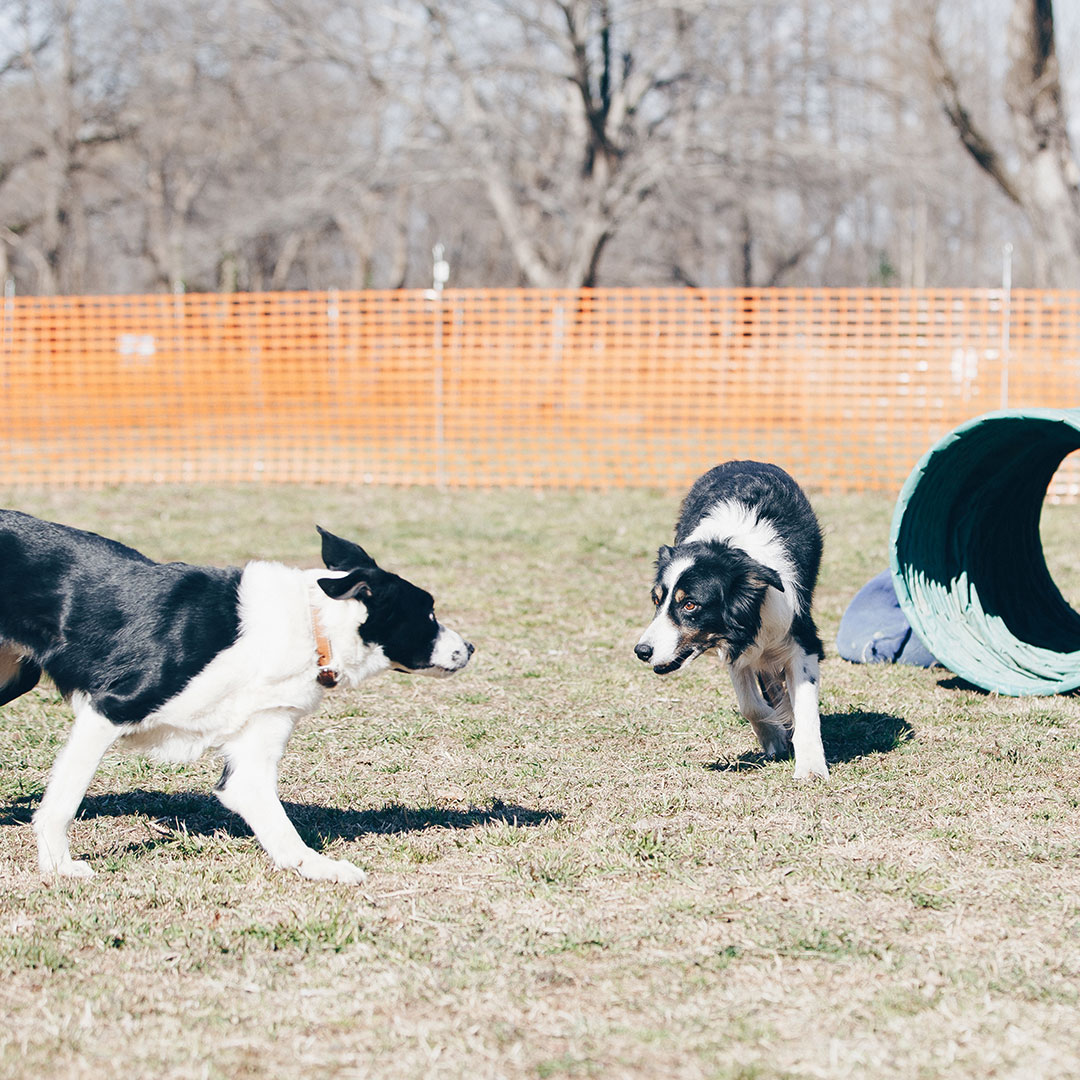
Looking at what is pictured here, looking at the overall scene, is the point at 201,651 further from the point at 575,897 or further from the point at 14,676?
the point at 575,897

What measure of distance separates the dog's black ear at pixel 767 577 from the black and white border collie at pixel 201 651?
1431 millimetres

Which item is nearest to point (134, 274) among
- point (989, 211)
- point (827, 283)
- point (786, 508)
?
point (827, 283)

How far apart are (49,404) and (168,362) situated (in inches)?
70.4

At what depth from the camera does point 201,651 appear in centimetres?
379

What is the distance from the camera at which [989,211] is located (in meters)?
46.1

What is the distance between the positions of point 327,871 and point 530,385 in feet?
40.8

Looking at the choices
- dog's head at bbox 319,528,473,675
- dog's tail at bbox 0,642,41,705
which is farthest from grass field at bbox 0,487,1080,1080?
dog's head at bbox 319,528,473,675

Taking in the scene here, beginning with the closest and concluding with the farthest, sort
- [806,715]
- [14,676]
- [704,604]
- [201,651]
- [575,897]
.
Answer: [575,897] → [201,651] → [14,676] → [704,604] → [806,715]

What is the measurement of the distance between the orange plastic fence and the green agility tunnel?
6141 millimetres

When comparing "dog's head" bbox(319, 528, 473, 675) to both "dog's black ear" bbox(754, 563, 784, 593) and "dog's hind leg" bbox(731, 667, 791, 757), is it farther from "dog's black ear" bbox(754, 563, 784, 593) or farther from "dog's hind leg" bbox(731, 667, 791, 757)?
"dog's hind leg" bbox(731, 667, 791, 757)

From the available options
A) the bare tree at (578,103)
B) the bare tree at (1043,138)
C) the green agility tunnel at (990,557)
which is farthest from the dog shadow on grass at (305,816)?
the bare tree at (578,103)

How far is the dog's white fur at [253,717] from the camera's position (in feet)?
12.5

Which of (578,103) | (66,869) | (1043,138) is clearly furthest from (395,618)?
(578,103)

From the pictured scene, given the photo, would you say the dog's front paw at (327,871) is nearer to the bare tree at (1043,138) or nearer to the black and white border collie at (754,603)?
the black and white border collie at (754,603)
